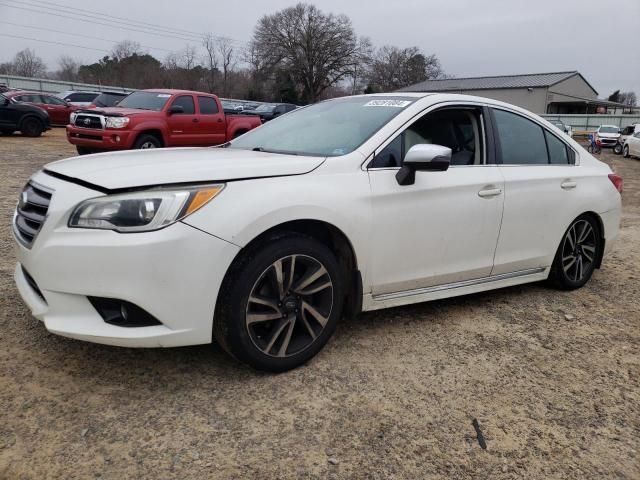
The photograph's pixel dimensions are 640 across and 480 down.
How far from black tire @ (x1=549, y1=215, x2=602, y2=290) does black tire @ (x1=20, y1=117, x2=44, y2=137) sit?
1696 cm

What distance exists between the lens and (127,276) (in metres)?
2.38

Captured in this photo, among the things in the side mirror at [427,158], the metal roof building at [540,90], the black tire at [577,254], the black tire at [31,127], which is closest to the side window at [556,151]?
the black tire at [577,254]

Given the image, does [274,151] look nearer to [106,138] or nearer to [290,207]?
[290,207]

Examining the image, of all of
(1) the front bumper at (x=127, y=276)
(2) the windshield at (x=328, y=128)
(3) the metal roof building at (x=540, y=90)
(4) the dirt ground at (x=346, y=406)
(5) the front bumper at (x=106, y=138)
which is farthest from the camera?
(3) the metal roof building at (x=540, y=90)

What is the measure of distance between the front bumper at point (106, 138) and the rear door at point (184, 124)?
1123 millimetres

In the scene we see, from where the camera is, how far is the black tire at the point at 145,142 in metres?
11.0

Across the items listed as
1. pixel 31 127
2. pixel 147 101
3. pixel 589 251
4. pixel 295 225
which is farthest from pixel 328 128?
pixel 31 127

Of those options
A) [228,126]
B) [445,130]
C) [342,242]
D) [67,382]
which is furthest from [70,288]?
[228,126]

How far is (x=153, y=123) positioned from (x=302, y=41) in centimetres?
5835

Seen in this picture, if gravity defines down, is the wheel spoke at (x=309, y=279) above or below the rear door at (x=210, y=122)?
below

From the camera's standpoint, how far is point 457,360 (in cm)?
316

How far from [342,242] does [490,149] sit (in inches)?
57.3

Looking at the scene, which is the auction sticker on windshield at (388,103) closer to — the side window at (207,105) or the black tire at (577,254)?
the black tire at (577,254)

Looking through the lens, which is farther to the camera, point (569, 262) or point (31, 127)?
point (31, 127)
